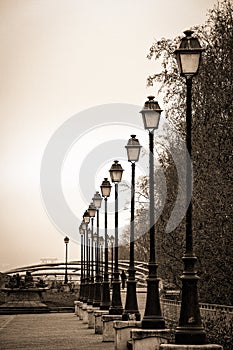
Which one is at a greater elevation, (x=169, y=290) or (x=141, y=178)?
(x=141, y=178)

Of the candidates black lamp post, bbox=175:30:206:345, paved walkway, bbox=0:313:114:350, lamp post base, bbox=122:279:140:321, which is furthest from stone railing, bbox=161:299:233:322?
black lamp post, bbox=175:30:206:345

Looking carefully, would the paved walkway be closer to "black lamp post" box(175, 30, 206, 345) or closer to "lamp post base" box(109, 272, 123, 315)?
"lamp post base" box(109, 272, 123, 315)

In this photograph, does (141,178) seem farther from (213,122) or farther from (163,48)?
(213,122)

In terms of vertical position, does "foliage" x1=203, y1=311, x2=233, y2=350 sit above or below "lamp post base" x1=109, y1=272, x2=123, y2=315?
below

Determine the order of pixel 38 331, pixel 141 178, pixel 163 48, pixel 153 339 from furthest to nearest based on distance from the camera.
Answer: pixel 141 178
pixel 163 48
pixel 38 331
pixel 153 339

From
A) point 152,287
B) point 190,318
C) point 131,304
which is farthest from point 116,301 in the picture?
point 190,318

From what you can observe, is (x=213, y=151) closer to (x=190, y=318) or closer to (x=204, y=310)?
(x=204, y=310)

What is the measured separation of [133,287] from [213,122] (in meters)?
9.78

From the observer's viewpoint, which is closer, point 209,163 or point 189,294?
point 189,294

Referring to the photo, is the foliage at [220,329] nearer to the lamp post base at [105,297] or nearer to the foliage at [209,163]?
the foliage at [209,163]

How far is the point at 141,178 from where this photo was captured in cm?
4912

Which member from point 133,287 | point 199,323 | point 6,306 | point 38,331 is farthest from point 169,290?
point 199,323

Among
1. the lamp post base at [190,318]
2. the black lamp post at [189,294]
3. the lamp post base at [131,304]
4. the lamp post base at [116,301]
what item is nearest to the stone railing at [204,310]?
the lamp post base at [131,304]

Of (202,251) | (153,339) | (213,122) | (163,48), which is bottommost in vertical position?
(153,339)
